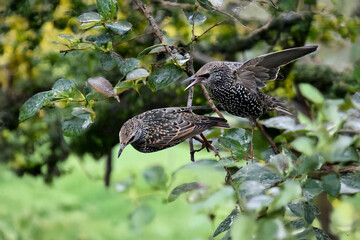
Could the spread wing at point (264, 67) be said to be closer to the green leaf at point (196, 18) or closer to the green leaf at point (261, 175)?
the green leaf at point (196, 18)

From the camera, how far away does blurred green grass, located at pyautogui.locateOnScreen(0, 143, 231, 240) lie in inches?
104

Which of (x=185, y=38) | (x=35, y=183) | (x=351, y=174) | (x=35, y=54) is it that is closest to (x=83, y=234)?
(x=35, y=183)

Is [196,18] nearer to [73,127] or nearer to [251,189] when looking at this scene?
[73,127]

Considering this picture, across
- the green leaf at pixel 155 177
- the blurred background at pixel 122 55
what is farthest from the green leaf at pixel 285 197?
the blurred background at pixel 122 55

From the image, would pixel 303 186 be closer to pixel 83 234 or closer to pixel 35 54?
pixel 35 54

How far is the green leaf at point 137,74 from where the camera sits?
0.90 metres

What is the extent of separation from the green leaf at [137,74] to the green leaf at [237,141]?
0.18 meters

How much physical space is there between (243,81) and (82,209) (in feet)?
6.51

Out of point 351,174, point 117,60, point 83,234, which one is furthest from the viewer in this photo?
point 83,234

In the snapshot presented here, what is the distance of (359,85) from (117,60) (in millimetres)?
790

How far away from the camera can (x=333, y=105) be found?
0.57 meters

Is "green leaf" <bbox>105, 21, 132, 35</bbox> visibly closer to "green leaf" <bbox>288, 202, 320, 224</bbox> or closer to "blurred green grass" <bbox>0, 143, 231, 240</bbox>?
"green leaf" <bbox>288, 202, 320, 224</bbox>

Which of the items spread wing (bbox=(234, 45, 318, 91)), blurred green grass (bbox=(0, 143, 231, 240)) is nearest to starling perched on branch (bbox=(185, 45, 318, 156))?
spread wing (bbox=(234, 45, 318, 91))

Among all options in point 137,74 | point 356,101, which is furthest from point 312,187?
point 137,74
